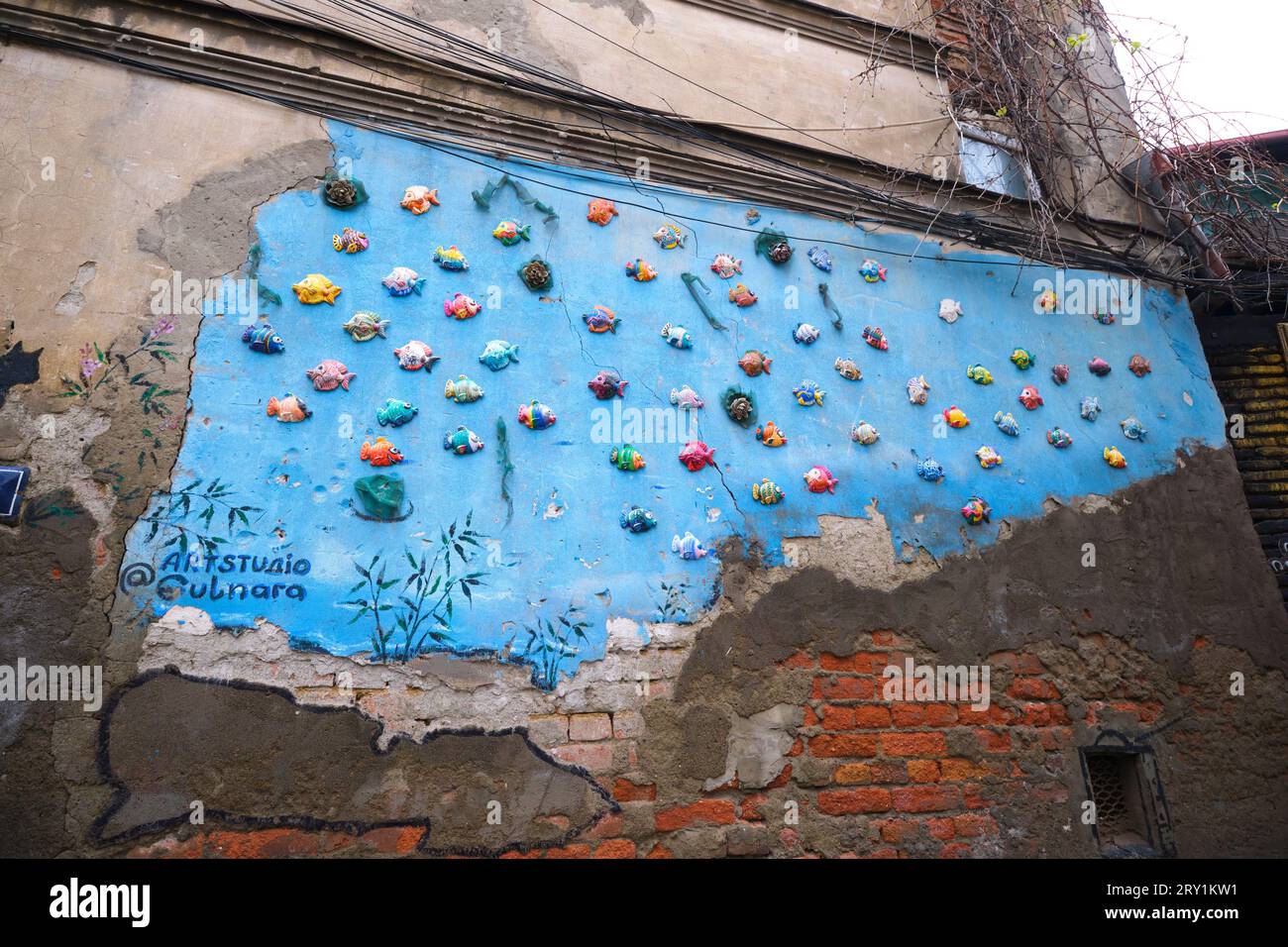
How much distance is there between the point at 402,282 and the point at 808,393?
1.96 metres

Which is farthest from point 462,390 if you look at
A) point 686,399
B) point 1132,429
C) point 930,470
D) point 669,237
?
point 1132,429

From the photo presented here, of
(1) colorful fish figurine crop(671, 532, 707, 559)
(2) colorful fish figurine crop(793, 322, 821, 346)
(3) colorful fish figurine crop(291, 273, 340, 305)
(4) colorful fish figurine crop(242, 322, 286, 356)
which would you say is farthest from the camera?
(2) colorful fish figurine crop(793, 322, 821, 346)

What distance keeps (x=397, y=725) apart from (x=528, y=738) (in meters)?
0.49

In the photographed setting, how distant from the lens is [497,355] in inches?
138

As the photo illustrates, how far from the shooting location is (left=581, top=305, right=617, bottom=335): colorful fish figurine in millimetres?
3736

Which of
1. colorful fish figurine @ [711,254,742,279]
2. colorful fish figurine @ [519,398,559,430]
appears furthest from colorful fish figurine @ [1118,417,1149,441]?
colorful fish figurine @ [519,398,559,430]

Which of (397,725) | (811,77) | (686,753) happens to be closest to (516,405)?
(397,725)

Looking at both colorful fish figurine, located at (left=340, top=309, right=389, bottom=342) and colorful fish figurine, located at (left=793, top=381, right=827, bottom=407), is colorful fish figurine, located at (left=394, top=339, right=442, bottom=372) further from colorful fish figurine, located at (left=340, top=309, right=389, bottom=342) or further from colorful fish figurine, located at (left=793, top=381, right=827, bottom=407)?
colorful fish figurine, located at (left=793, top=381, right=827, bottom=407)

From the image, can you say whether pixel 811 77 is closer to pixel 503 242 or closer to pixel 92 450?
pixel 503 242

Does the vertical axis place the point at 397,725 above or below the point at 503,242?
below

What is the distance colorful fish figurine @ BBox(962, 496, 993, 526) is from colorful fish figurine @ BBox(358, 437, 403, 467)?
9.08 feet

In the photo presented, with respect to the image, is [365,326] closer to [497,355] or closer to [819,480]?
[497,355]

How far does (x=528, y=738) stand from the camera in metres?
3.14
